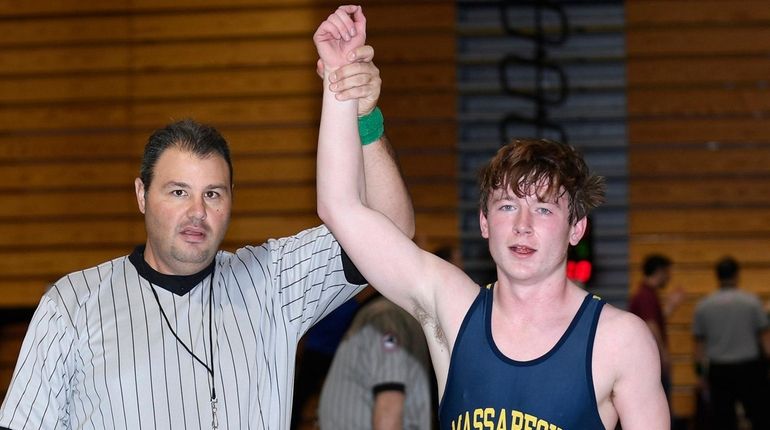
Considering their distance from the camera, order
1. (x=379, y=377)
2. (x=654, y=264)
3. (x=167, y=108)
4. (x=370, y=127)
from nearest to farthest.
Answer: (x=370, y=127) → (x=379, y=377) → (x=654, y=264) → (x=167, y=108)

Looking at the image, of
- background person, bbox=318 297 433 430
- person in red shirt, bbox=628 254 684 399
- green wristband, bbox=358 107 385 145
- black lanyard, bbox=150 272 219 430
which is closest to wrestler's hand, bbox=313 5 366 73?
green wristband, bbox=358 107 385 145

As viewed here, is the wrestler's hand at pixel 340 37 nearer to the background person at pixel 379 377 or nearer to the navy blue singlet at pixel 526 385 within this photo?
the navy blue singlet at pixel 526 385

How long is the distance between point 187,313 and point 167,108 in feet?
22.8

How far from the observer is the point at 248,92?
30.8ft

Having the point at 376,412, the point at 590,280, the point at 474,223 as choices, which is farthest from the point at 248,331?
the point at 474,223

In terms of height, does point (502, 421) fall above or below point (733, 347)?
below

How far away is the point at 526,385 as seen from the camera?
8.27 feet

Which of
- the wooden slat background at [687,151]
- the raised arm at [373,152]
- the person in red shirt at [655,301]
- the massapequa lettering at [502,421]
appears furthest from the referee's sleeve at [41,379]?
the wooden slat background at [687,151]

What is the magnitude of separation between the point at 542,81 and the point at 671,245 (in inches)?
64.1

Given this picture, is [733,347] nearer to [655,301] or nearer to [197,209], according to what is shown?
[655,301]

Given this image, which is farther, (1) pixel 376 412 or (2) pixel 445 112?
(2) pixel 445 112

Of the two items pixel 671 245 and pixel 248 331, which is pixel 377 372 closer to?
pixel 248 331

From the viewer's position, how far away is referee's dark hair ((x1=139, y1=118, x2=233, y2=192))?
2779mm

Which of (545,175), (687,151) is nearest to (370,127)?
(545,175)
